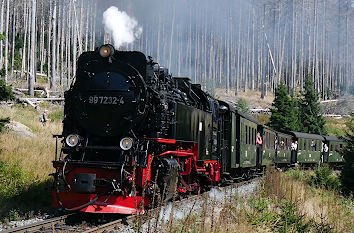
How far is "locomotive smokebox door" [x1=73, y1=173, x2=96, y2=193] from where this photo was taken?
6.93 meters

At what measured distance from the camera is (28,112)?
67.4 feet

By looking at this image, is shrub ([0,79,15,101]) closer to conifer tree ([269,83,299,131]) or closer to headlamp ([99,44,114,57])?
headlamp ([99,44,114,57])

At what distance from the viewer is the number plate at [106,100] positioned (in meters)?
7.57

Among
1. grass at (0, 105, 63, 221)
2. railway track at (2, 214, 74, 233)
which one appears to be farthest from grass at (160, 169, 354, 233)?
grass at (0, 105, 63, 221)

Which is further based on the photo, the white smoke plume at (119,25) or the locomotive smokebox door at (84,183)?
the white smoke plume at (119,25)

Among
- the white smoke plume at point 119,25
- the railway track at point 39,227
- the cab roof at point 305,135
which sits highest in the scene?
the white smoke plume at point 119,25

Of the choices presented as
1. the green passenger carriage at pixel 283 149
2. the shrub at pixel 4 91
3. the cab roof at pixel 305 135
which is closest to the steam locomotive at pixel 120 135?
the shrub at pixel 4 91

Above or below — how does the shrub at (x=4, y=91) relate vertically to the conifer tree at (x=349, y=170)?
above

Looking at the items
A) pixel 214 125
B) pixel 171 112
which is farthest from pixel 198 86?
pixel 171 112

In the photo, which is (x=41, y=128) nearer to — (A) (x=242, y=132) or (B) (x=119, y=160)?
(A) (x=242, y=132)

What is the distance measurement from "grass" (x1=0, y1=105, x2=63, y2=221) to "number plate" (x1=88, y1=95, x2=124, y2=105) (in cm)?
188

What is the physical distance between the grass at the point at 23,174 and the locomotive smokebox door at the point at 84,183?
0.88m

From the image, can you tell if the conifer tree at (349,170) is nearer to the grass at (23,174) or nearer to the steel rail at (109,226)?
the steel rail at (109,226)

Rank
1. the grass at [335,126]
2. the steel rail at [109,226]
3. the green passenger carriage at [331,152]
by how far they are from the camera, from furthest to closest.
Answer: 1. the grass at [335,126]
2. the green passenger carriage at [331,152]
3. the steel rail at [109,226]
